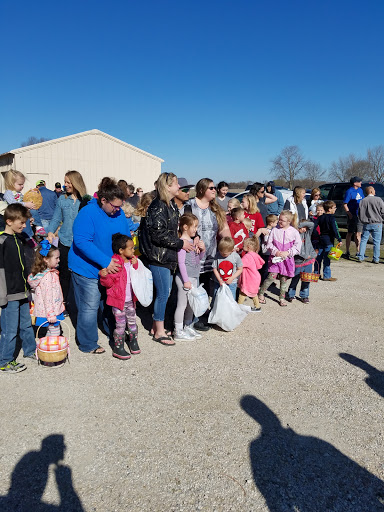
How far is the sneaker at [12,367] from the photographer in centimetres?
384

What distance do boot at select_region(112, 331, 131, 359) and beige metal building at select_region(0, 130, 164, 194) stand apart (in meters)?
19.7

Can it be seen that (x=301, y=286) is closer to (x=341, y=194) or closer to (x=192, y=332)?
(x=192, y=332)

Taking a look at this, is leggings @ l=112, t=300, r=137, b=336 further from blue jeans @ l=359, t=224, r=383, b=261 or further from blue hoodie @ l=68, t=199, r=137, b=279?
blue jeans @ l=359, t=224, r=383, b=261

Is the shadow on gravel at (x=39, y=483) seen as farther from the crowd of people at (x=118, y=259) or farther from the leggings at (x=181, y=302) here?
the leggings at (x=181, y=302)

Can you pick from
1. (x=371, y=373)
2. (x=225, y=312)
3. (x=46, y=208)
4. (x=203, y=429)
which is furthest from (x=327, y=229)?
(x=46, y=208)

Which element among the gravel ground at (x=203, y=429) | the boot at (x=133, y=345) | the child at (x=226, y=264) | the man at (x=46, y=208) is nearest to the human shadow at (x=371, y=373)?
the gravel ground at (x=203, y=429)

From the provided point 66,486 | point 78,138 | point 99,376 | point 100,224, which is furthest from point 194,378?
point 78,138

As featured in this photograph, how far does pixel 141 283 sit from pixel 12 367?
161cm

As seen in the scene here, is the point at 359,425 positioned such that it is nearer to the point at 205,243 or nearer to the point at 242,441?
the point at 242,441

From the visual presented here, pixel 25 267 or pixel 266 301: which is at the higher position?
pixel 25 267

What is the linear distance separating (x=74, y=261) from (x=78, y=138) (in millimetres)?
21667

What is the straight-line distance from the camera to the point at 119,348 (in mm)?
4270

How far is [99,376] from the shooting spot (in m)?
3.85

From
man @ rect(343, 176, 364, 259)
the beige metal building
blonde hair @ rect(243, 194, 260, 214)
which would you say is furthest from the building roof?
blonde hair @ rect(243, 194, 260, 214)
